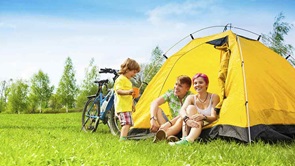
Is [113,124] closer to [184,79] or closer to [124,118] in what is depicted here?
[124,118]

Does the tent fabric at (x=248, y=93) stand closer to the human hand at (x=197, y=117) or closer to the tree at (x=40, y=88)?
the human hand at (x=197, y=117)

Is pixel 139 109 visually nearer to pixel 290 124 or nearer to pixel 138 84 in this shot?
pixel 138 84

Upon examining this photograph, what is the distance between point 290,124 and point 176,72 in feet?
7.18

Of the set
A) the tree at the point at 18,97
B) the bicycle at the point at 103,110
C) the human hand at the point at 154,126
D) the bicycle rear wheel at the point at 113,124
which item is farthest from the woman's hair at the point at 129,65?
the tree at the point at 18,97

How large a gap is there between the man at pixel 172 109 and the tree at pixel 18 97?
34960 millimetres

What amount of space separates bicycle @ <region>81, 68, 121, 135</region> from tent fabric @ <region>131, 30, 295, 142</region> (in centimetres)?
70

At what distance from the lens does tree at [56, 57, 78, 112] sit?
111ft

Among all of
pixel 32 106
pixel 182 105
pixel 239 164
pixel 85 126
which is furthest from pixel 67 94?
pixel 239 164

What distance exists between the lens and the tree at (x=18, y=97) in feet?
126

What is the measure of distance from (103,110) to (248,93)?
298 centimetres

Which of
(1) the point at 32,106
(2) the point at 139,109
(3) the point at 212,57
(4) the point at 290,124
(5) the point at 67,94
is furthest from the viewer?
(1) the point at 32,106

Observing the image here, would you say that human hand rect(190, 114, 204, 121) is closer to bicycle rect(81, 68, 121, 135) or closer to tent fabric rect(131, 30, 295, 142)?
tent fabric rect(131, 30, 295, 142)

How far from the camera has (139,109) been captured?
656 centimetres

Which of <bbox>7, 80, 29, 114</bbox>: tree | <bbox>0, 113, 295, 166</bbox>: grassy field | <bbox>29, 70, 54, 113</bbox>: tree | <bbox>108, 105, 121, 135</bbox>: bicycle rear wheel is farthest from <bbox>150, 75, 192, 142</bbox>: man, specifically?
<bbox>7, 80, 29, 114</bbox>: tree
